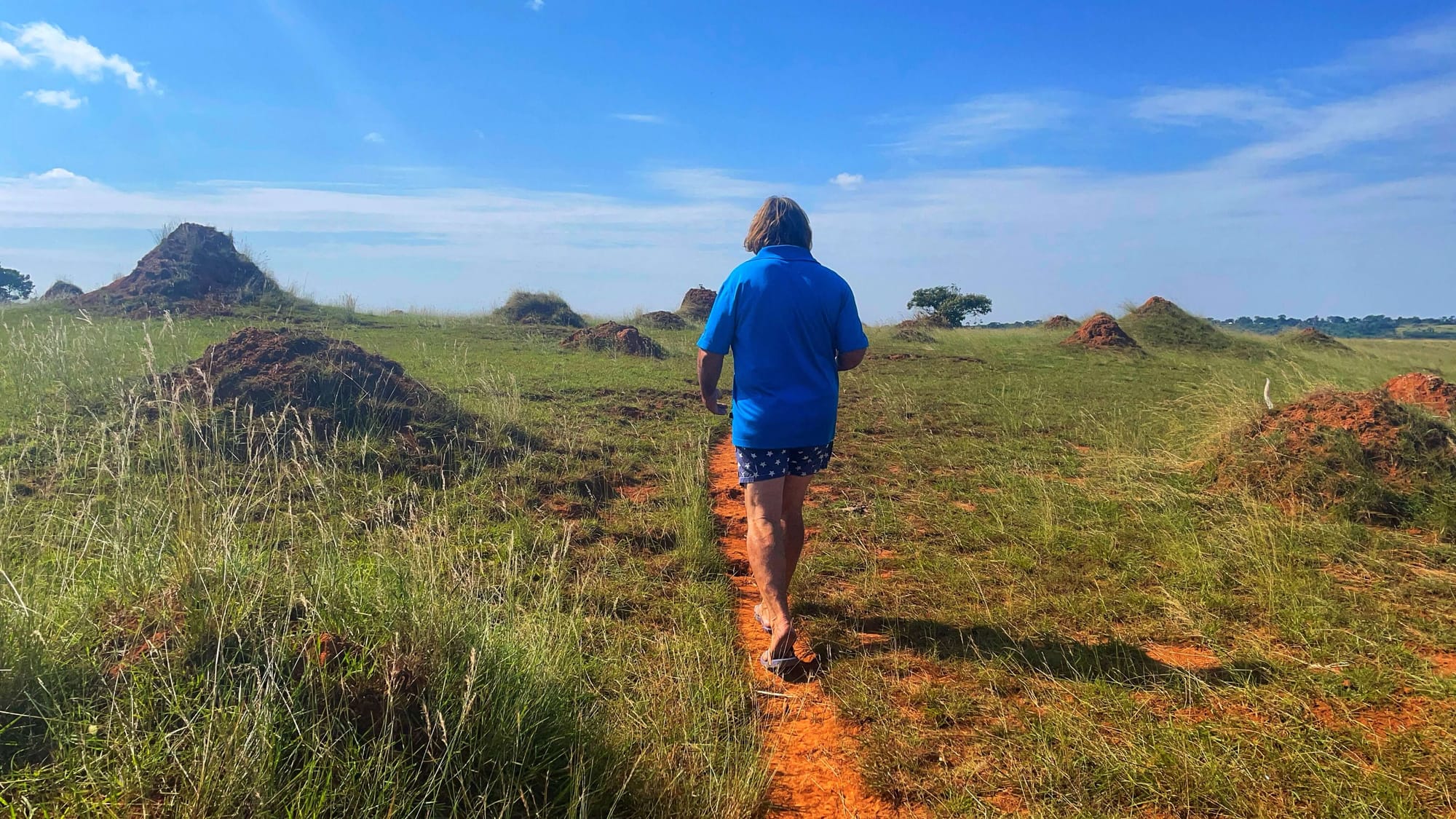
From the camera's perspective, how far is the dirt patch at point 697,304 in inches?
1130

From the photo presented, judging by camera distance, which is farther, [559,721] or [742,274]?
[742,274]

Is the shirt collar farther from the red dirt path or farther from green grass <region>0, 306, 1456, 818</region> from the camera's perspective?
the red dirt path

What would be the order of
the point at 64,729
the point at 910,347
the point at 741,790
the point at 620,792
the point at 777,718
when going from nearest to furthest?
the point at 64,729
the point at 620,792
the point at 741,790
the point at 777,718
the point at 910,347

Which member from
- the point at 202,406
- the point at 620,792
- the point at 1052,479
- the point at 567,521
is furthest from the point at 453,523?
the point at 1052,479

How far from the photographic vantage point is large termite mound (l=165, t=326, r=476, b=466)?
7066 millimetres

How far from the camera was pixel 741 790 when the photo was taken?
89.5 inches

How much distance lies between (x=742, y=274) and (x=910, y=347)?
19.2 metres

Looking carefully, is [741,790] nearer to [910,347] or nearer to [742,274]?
[742,274]

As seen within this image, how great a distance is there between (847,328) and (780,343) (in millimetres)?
340

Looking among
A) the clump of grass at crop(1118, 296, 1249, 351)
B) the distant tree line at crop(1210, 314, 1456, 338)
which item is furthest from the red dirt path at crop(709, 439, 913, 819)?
the distant tree line at crop(1210, 314, 1456, 338)

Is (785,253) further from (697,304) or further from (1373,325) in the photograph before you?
(1373,325)

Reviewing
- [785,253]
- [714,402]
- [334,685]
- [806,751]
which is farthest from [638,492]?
[334,685]

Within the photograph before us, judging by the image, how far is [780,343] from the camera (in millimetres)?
3291

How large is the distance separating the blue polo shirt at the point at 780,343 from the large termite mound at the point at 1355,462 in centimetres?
421
